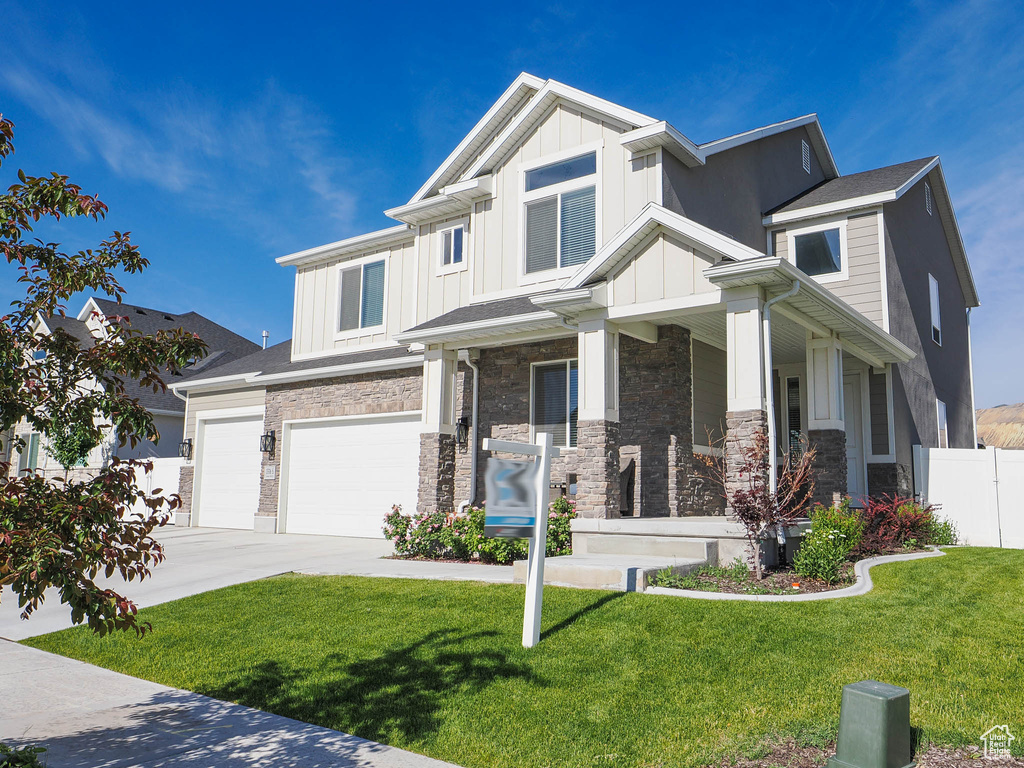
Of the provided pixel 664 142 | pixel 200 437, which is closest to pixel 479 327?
pixel 664 142

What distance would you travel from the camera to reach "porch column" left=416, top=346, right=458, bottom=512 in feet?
42.6

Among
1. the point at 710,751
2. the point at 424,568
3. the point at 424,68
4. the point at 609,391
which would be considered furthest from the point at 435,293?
the point at 710,751

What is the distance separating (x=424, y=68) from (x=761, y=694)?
45.1 ft

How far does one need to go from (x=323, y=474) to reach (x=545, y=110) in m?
8.78

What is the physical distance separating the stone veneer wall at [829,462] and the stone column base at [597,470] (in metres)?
3.22

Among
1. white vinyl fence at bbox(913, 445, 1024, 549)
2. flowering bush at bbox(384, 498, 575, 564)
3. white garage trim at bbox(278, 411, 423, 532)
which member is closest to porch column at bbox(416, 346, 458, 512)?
flowering bush at bbox(384, 498, 575, 564)

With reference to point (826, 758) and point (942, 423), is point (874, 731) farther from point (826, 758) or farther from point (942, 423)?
point (942, 423)

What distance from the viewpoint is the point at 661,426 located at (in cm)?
1205

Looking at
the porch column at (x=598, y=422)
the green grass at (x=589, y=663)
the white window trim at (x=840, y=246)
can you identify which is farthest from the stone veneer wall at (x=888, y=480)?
the porch column at (x=598, y=422)

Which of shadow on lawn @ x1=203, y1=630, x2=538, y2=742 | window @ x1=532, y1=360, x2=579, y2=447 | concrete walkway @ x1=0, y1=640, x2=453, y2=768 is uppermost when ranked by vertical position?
window @ x1=532, y1=360, x2=579, y2=447

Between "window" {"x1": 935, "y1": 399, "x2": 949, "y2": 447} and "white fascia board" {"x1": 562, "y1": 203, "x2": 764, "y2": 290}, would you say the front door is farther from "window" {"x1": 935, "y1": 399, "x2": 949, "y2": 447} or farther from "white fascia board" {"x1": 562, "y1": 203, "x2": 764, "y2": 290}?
"white fascia board" {"x1": 562, "y1": 203, "x2": 764, "y2": 290}

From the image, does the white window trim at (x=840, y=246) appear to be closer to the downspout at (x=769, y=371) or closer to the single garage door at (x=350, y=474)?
the downspout at (x=769, y=371)

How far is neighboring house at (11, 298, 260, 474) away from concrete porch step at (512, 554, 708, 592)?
1699cm

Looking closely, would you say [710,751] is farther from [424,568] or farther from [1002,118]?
[1002,118]
